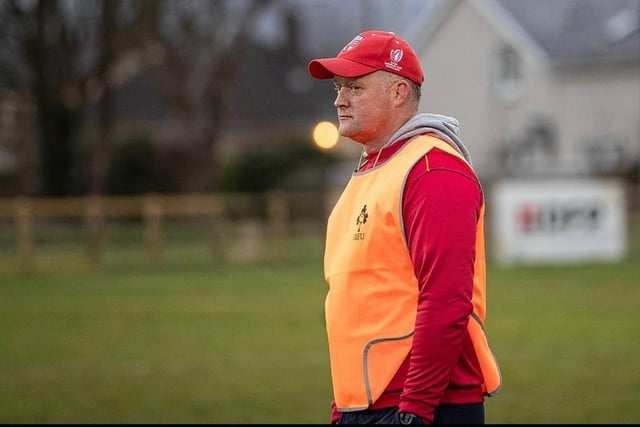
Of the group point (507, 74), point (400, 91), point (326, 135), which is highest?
point (507, 74)

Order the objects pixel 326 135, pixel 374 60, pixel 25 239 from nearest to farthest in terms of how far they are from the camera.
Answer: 1. pixel 374 60
2. pixel 326 135
3. pixel 25 239

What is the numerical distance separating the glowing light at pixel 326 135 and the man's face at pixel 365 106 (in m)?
0.19

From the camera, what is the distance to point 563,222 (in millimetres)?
22922

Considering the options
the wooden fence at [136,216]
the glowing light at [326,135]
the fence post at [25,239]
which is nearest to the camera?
the glowing light at [326,135]

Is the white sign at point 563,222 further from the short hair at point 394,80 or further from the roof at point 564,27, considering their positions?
the roof at point 564,27

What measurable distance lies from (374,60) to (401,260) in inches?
24.2

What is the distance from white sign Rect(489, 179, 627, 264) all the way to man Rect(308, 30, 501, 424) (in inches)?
755

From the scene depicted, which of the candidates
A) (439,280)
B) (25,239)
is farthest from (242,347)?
(25,239)

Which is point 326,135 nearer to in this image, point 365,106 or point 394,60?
point 365,106

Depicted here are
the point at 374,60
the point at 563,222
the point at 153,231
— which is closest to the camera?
the point at 374,60

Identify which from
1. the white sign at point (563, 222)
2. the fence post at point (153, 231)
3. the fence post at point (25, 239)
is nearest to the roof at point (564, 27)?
the white sign at point (563, 222)

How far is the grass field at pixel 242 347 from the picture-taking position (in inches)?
361

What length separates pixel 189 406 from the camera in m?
9.33

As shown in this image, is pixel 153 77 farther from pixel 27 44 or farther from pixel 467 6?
pixel 467 6
